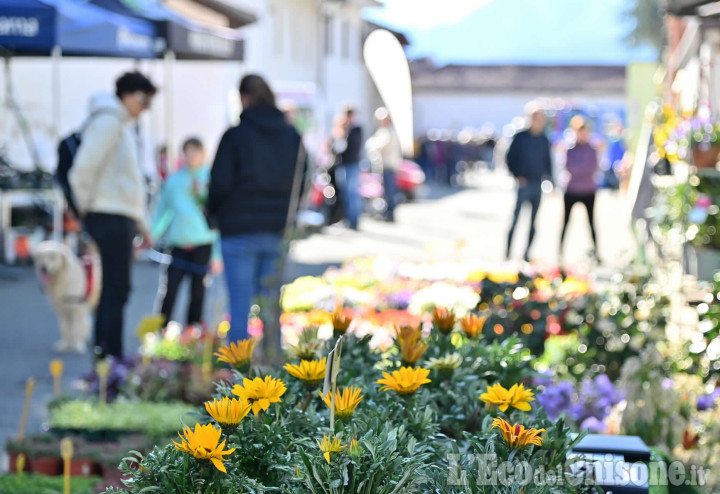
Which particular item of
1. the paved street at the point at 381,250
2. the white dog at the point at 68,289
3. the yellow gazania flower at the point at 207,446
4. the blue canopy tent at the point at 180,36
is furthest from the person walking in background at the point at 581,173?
the yellow gazania flower at the point at 207,446

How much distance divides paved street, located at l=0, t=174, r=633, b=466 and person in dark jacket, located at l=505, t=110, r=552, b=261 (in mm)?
935

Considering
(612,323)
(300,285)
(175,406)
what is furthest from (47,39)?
(612,323)

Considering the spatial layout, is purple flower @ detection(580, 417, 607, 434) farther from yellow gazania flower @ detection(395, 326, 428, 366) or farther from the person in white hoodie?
the person in white hoodie

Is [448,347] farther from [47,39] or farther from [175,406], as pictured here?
[47,39]

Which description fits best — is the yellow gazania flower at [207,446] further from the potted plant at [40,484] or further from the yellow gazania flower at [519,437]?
the potted plant at [40,484]

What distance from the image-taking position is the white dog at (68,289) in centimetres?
843

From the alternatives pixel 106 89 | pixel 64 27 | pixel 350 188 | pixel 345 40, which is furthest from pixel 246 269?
pixel 345 40

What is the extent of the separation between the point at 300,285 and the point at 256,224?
3490 mm

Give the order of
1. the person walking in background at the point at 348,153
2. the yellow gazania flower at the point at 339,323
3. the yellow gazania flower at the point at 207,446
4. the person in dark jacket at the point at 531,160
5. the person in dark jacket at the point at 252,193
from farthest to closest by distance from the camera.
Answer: the person walking in background at the point at 348,153 < the person in dark jacket at the point at 531,160 < the person in dark jacket at the point at 252,193 < the yellow gazania flower at the point at 339,323 < the yellow gazania flower at the point at 207,446

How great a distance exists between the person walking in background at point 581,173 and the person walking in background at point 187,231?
5.98 meters

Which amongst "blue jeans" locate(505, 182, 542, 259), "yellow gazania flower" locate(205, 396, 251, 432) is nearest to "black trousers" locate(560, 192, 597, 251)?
"blue jeans" locate(505, 182, 542, 259)

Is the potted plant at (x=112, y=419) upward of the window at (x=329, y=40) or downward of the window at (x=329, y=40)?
downward

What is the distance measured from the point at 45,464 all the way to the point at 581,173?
9.59 meters

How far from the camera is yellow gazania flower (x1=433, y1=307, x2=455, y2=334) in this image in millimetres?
2801
